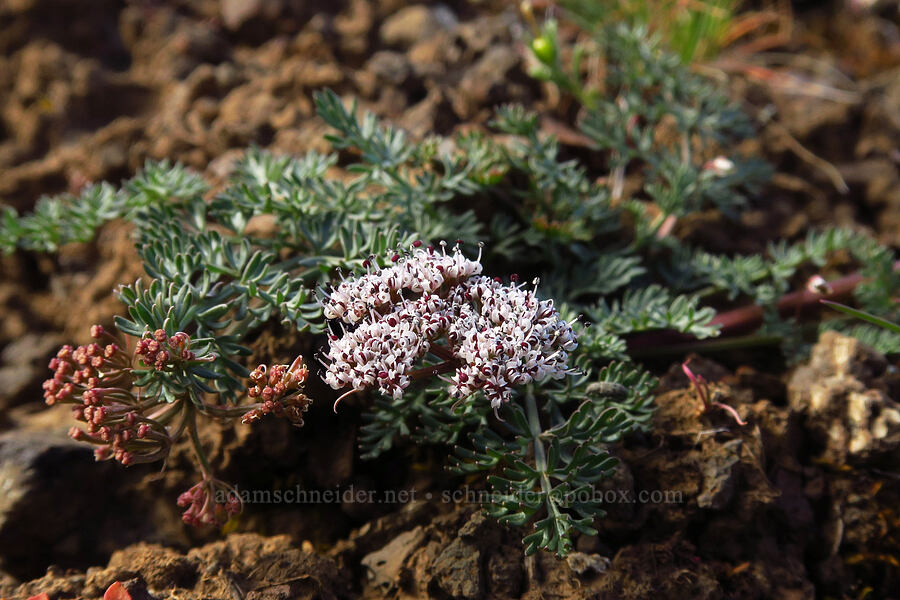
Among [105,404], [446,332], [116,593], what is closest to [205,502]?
[116,593]

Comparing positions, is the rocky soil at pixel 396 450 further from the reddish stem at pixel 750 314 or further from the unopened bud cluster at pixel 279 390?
the unopened bud cluster at pixel 279 390

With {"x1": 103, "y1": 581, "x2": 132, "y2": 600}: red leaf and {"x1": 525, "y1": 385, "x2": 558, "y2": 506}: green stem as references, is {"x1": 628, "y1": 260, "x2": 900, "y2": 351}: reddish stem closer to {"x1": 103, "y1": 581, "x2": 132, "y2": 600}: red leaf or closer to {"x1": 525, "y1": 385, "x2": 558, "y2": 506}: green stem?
{"x1": 525, "y1": 385, "x2": 558, "y2": 506}: green stem

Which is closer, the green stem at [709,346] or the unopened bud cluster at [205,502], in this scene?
the unopened bud cluster at [205,502]

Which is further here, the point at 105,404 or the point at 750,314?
the point at 750,314

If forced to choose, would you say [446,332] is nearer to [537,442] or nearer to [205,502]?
[537,442]

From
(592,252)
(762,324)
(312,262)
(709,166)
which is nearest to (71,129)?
(312,262)

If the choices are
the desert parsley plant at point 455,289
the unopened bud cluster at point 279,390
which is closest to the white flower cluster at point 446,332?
the desert parsley plant at point 455,289
